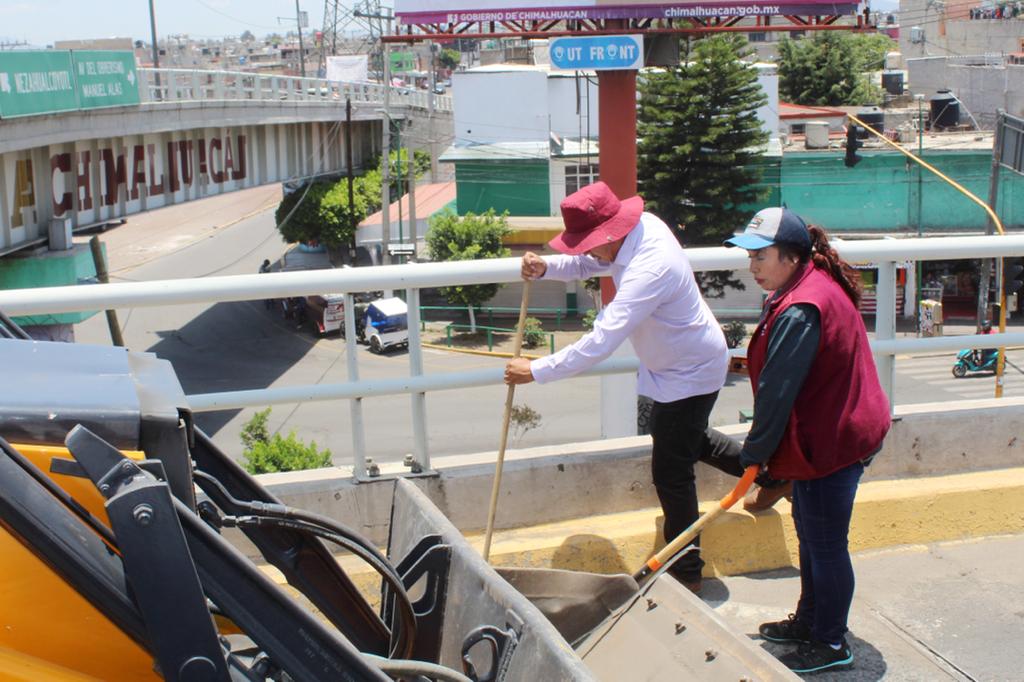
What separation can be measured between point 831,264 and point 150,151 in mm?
25432

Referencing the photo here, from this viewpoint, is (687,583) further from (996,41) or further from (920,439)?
(996,41)

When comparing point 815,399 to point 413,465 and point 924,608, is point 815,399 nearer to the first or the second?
point 924,608

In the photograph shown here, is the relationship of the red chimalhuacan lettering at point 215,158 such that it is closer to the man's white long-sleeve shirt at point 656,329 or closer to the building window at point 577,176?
the building window at point 577,176

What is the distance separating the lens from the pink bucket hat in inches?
160

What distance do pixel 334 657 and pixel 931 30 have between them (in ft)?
301

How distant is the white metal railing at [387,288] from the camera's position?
4.18m

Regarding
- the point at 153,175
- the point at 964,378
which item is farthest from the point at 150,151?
the point at 964,378

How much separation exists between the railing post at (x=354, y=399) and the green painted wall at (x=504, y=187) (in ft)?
140

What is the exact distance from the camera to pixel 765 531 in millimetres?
4684

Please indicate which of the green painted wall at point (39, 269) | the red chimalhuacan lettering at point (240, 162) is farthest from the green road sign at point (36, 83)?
the red chimalhuacan lettering at point (240, 162)

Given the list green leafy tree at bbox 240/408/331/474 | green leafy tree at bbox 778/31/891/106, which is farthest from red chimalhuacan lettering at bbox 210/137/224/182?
green leafy tree at bbox 778/31/891/106

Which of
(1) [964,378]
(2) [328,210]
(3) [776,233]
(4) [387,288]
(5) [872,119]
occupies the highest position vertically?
(5) [872,119]

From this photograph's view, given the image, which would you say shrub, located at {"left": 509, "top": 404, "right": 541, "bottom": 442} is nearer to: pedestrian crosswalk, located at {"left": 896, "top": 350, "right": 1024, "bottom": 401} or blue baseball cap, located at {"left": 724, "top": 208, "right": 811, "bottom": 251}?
blue baseball cap, located at {"left": 724, "top": 208, "right": 811, "bottom": 251}

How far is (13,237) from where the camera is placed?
21984 mm
